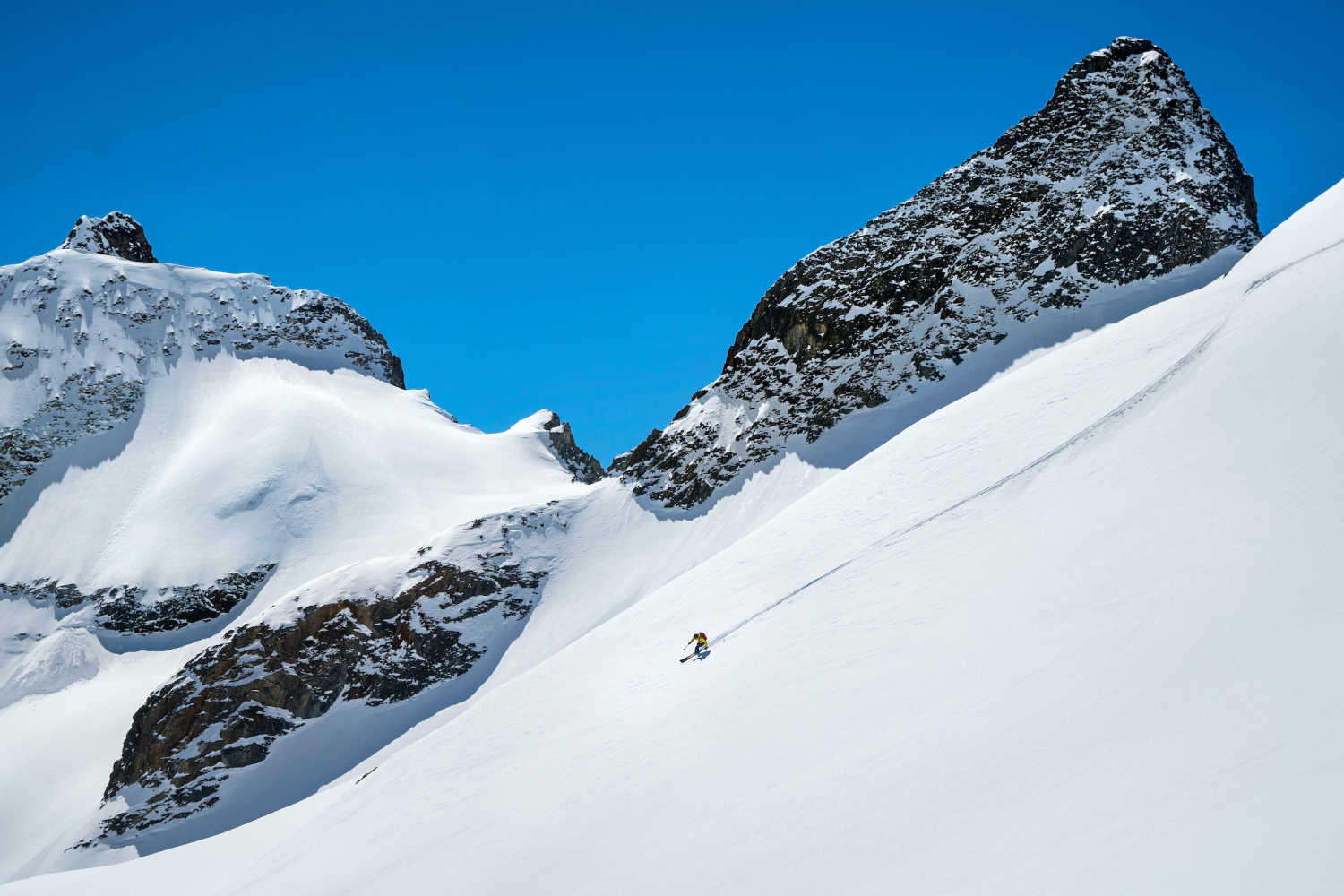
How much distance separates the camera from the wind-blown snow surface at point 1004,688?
8.77m

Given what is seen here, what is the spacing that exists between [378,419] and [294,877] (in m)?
66.7

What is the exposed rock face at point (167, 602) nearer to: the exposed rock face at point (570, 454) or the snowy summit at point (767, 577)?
the snowy summit at point (767, 577)

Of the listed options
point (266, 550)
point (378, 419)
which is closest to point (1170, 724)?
point (266, 550)

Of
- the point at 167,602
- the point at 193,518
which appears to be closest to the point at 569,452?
the point at 193,518

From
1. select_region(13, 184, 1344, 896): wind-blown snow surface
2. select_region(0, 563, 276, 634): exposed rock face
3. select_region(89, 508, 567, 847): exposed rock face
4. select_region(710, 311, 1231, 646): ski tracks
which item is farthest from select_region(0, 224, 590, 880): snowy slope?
select_region(710, 311, 1231, 646): ski tracks

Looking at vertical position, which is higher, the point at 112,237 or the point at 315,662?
the point at 112,237

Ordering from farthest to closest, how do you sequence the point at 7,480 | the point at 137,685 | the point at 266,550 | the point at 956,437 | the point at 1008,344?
the point at 7,480 → the point at 266,550 → the point at 137,685 → the point at 1008,344 → the point at 956,437

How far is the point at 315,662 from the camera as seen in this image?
54.6 meters

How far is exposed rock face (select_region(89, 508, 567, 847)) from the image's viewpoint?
2034 inches

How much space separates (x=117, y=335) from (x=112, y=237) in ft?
89.7

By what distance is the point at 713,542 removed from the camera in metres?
52.9

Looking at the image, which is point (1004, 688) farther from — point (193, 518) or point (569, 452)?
point (569, 452)

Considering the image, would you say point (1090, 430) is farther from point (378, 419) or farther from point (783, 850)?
point (378, 419)

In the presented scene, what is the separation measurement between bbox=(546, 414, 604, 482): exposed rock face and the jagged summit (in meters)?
59.9
